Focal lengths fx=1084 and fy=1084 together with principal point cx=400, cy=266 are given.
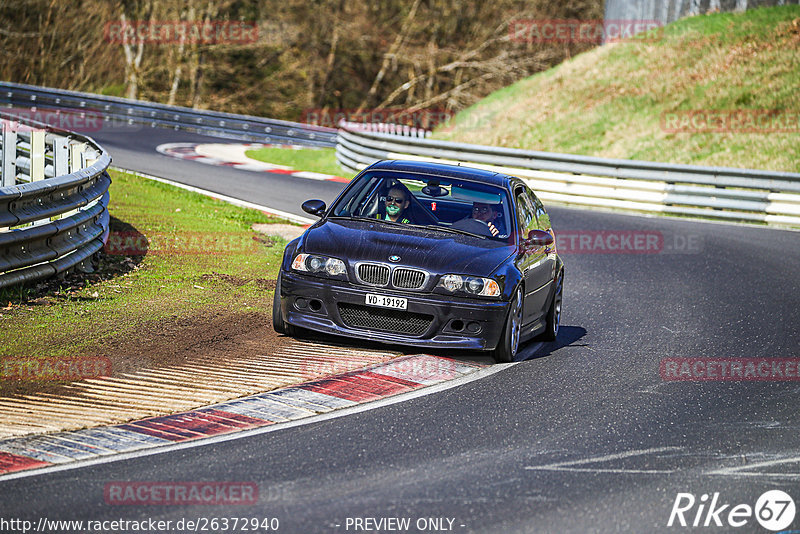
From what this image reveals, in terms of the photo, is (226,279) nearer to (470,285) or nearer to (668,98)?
(470,285)

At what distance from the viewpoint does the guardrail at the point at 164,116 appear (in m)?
Result: 34.5

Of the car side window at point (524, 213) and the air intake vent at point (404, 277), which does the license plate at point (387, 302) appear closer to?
the air intake vent at point (404, 277)

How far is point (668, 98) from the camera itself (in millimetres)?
32062

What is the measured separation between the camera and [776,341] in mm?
10336

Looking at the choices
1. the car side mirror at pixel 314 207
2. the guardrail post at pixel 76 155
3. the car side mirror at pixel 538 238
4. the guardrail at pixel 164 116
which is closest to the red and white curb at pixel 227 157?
the guardrail at pixel 164 116

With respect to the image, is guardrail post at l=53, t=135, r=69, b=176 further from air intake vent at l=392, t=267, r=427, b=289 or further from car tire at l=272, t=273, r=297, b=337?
air intake vent at l=392, t=267, r=427, b=289

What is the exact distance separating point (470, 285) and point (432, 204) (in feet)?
4.93

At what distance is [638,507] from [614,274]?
9250mm

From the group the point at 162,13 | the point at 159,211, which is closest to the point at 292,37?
the point at 162,13

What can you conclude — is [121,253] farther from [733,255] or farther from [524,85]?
[524,85]

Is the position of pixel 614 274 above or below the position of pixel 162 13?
below

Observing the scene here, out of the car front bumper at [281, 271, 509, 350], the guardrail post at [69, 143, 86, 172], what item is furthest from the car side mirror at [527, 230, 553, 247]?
the guardrail post at [69, 143, 86, 172]

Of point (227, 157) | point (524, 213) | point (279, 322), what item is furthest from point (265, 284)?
point (227, 157)

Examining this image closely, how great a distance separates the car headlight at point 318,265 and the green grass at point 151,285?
1.44m
